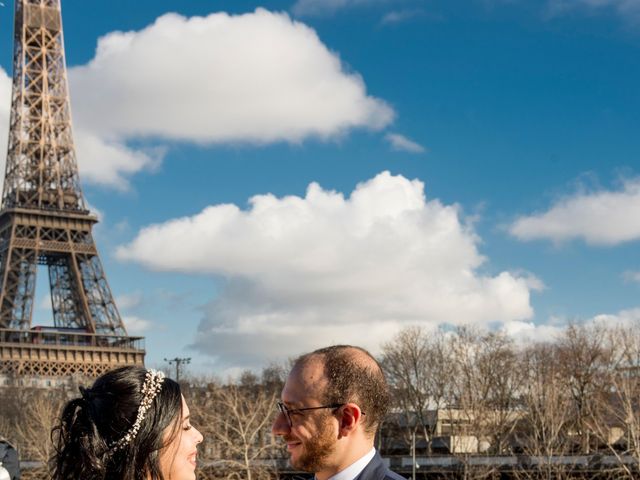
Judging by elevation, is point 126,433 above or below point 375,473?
above

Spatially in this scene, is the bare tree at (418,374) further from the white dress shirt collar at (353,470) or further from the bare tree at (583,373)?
the white dress shirt collar at (353,470)

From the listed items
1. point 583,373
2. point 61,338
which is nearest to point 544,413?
point 583,373

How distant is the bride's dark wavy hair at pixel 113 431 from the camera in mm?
3314

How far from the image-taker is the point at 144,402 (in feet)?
11.1

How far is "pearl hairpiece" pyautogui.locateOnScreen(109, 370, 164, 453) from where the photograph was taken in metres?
3.31

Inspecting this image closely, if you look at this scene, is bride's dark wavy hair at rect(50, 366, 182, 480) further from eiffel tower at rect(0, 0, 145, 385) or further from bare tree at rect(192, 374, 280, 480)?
eiffel tower at rect(0, 0, 145, 385)

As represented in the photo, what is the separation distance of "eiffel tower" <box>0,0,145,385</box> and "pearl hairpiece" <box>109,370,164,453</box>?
57.7m

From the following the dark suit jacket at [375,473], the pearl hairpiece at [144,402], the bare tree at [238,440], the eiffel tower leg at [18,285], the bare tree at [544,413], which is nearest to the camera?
the pearl hairpiece at [144,402]

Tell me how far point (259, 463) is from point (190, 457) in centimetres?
3046

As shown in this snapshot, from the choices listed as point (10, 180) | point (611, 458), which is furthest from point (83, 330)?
point (611, 458)

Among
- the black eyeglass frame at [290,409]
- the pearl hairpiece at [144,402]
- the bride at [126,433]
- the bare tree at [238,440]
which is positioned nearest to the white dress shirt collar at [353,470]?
A: the black eyeglass frame at [290,409]

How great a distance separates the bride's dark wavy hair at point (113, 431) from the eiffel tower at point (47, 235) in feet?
189

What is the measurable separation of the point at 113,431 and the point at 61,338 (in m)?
59.8

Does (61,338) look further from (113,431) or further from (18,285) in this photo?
(113,431)
